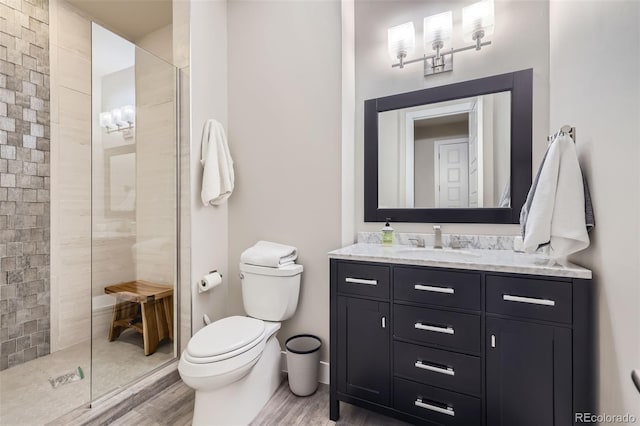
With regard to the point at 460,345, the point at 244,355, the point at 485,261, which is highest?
the point at 485,261

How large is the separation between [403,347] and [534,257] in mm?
750

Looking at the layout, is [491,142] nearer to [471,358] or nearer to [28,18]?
[471,358]

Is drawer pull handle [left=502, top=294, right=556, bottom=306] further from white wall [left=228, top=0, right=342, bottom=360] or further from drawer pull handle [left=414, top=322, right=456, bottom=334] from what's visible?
white wall [left=228, top=0, right=342, bottom=360]

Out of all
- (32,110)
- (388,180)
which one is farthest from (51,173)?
(388,180)

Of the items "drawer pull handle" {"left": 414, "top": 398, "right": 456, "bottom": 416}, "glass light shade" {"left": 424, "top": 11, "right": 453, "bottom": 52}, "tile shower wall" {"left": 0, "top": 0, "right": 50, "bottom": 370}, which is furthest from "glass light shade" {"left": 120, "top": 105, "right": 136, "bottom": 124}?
"drawer pull handle" {"left": 414, "top": 398, "right": 456, "bottom": 416}

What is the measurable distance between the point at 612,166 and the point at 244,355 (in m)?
1.70

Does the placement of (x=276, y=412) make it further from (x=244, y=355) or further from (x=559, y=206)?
(x=559, y=206)

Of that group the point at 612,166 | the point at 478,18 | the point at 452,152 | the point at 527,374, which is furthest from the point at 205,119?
the point at 527,374

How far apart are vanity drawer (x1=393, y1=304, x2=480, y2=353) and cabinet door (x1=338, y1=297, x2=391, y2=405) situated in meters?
0.07

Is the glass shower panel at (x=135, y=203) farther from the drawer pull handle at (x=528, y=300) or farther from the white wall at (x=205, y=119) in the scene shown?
the drawer pull handle at (x=528, y=300)

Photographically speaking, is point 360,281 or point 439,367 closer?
point 439,367

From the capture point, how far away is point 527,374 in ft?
3.84

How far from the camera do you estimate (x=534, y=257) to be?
1.37 m

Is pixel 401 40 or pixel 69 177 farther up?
pixel 401 40
